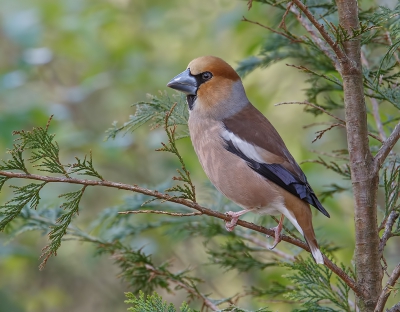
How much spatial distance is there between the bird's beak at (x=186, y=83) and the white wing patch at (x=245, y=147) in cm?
35

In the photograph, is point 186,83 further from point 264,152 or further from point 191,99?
point 264,152

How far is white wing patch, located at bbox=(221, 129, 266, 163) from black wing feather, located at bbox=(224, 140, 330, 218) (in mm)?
14

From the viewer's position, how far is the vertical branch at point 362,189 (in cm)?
202

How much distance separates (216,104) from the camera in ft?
10.1

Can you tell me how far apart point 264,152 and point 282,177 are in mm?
179

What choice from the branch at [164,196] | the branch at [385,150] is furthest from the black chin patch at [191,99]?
the branch at [385,150]

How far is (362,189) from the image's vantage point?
2033mm

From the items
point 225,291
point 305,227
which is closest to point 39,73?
point 225,291

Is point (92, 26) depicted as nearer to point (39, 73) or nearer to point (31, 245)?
point (39, 73)

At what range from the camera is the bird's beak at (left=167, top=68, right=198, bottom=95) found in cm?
299

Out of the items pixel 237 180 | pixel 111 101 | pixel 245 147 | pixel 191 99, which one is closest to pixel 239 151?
pixel 245 147

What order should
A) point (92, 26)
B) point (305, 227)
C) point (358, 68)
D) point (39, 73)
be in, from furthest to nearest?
1. point (39, 73)
2. point (92, 26)
3. point (305, 227)
4. point (358, 68)

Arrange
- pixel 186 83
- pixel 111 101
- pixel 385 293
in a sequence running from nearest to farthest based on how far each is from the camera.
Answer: pixel 385 293
pixel 186 83
pixel 111 101

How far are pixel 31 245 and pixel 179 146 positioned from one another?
1970 millimetres
